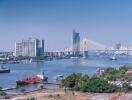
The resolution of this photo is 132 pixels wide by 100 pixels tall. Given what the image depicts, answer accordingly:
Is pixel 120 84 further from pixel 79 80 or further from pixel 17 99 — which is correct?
pixel 17 99

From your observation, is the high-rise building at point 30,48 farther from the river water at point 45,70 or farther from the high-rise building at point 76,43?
the river water at point 45,70

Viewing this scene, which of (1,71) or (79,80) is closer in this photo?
(79,80)

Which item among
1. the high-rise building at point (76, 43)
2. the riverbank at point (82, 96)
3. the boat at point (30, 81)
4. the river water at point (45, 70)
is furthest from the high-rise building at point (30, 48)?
the riverbank at point (82, 96)

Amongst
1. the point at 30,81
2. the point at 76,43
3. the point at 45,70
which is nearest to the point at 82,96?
the point at 30,81

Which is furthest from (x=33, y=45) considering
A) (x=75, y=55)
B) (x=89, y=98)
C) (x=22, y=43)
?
(x=89, y=98)

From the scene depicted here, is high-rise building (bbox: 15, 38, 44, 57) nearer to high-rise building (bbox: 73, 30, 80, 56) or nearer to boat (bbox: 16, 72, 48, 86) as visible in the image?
high-rise building (bbox: 73, 30, 80, 56)

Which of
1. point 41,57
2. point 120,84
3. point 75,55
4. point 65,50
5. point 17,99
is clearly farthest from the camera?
point 65,50

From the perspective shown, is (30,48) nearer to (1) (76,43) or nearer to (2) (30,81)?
(1) (76,43)

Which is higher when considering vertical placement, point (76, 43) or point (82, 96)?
point (76, 43)

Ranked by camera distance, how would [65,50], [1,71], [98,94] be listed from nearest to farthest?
[98,94]
[1,71]
[65,50]
